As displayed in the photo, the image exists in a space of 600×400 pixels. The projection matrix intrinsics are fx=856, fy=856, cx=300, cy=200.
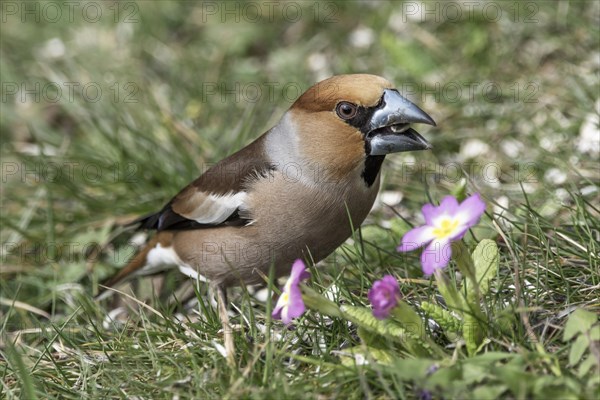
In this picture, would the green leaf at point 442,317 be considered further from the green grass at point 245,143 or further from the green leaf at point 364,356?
the green leaf at point 364,356

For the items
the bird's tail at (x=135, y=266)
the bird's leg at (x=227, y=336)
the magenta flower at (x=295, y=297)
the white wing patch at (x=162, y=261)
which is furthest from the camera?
the bird's tail at (x=135, y=266)

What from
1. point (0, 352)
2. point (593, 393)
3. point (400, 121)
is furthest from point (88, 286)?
point (593, 393)

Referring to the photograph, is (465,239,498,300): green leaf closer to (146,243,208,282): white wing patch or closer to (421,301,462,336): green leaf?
Result: (421,301,462,336): green leaf

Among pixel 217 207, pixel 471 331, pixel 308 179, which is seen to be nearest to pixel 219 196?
pixel 217 207

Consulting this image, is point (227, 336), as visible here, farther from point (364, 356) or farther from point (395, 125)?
point (395, 125)

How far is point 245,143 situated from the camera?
5.59m

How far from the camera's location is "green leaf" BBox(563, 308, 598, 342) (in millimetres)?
2641

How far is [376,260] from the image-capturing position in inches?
164

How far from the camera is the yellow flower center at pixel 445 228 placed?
2.66 m

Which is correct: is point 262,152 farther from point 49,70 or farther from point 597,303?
point 49,70

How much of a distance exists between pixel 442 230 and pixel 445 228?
0.01 meters

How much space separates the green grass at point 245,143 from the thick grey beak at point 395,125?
0.34 metres

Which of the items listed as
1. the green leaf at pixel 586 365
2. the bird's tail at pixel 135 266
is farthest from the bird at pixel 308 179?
the green leaf at pixel 586 365

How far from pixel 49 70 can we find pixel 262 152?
10.2ft
